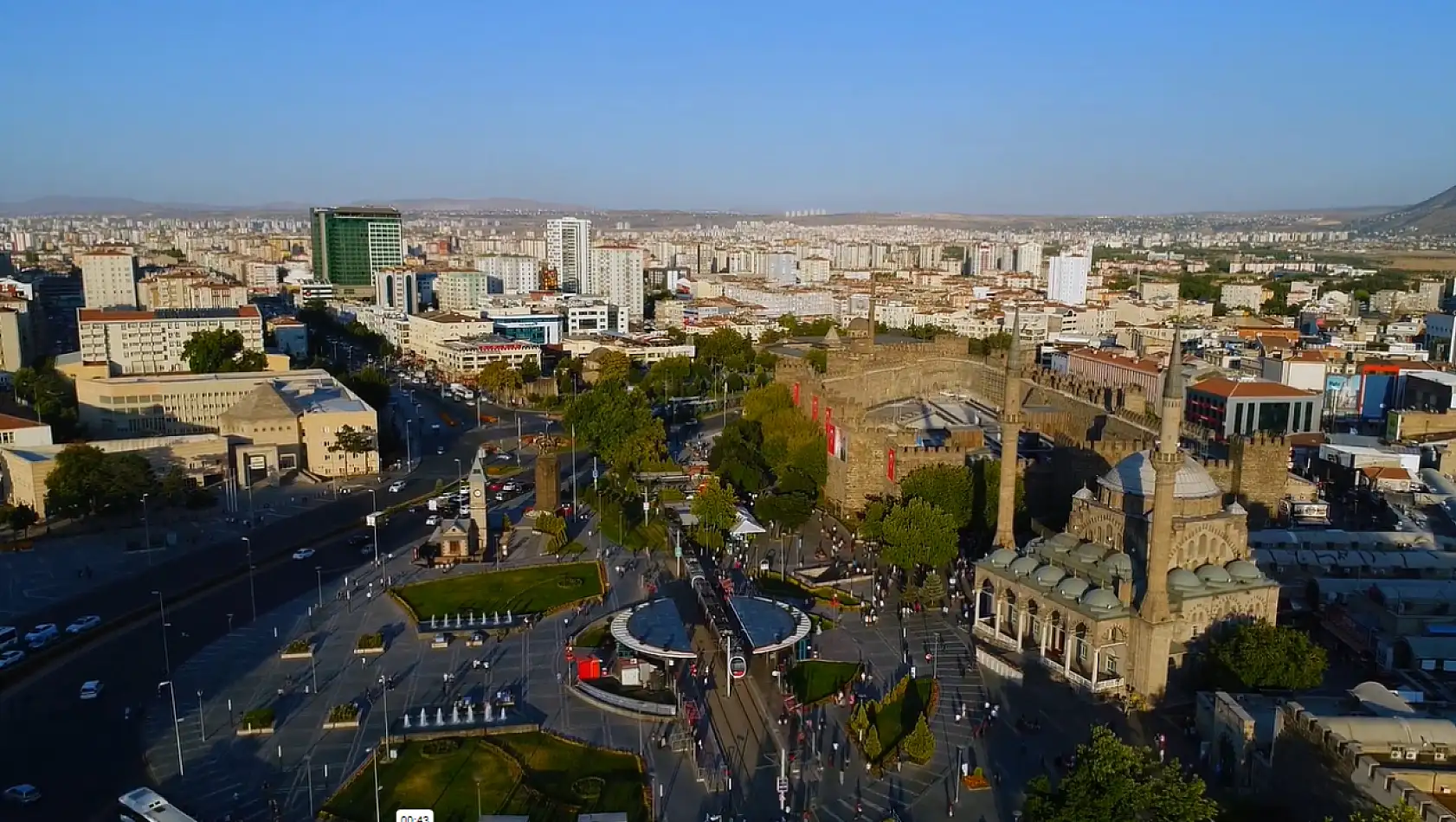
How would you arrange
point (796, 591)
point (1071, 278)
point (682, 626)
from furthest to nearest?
point (1071, 278)
point (796, 591)
point (682, 626)

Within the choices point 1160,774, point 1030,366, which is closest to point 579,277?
point 1030,366

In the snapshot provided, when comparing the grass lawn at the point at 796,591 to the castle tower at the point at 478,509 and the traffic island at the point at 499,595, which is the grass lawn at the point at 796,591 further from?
the castle tower at the point at 478,509

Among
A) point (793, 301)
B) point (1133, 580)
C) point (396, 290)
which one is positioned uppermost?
point (396, 290)

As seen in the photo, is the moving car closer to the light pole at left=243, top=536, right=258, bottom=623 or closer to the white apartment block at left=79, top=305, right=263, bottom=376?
the light pole at left=243, top=536, right=258, bottom=623

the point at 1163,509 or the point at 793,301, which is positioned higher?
the point at 1163,509

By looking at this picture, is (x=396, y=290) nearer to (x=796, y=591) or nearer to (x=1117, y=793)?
(x=796, y=591)

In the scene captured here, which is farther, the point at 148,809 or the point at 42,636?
the point at 42,636

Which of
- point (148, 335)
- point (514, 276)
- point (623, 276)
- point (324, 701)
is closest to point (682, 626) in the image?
point (324, 701)
